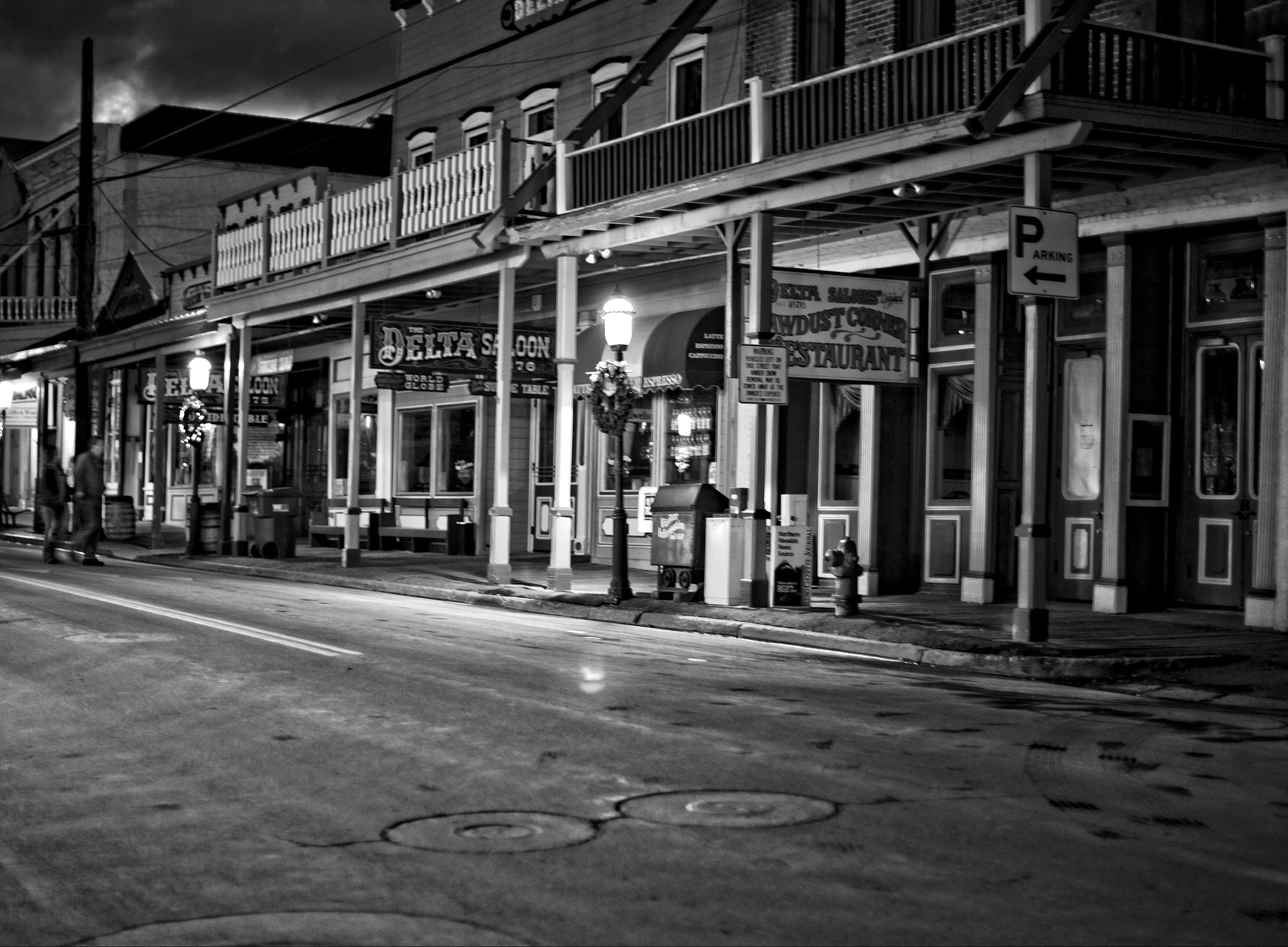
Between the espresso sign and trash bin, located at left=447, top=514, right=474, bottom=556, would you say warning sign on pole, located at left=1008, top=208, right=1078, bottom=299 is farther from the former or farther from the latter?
trash bin, located at left=447, top=514, right=474, bottom=556

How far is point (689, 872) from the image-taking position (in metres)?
5.47

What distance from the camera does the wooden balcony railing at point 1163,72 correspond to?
1305 centimetres

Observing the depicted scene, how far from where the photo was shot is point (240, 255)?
93.3 feet

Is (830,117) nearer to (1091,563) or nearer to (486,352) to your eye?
(1091,563)

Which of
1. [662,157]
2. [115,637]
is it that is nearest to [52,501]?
[662,157]

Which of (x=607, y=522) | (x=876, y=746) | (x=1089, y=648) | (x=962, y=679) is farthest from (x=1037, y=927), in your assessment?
(x=607, y=522)

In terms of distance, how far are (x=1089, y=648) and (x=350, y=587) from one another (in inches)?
482

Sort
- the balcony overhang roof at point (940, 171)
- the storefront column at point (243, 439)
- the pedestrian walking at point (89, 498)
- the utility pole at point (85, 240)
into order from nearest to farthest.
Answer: the balcony overhang roof at point (940, 171)
the pedestrian walking at point (89, 498)
the storefront column at point (243, 439)
the utility pole at point (85, 240)

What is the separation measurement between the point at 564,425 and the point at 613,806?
13.0 metres

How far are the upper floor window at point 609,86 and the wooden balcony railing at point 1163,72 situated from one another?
10.3 metres

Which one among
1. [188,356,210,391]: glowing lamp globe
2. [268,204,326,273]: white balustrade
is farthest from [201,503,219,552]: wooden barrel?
[268,204,326,273]: white balustrade

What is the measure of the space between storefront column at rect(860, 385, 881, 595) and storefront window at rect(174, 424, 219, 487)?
23.5 meters

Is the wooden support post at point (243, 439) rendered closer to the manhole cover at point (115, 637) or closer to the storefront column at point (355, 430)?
the storefront column at point (355, 430)

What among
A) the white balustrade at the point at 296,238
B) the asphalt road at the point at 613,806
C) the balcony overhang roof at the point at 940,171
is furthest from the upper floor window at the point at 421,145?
the asphalt road at the point at 613,806
